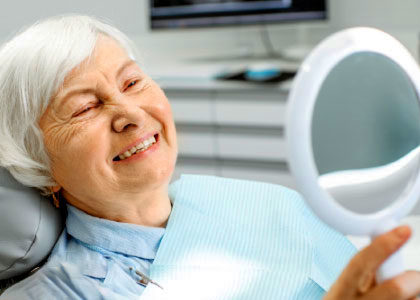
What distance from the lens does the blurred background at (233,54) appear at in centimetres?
293

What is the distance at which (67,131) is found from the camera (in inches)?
46.9

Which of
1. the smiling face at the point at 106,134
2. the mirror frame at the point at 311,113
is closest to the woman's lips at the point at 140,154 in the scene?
the smiling face at the point at 106,134

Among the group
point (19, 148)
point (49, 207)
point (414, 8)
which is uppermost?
point (19, 148)

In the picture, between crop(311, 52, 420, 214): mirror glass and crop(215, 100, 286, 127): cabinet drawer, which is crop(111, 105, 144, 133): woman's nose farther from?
crop(215, 100, 286, 127): cabinet drawer

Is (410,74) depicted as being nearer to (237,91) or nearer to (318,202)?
(318,202)

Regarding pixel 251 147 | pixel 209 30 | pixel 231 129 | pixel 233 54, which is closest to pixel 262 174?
pixel 251 147

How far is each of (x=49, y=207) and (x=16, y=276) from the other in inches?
5.8

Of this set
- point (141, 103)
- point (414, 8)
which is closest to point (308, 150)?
point (141, 103)

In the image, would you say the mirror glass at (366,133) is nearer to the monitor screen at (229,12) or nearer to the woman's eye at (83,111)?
the woman's eye at (83,111)

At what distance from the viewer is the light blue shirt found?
112cm

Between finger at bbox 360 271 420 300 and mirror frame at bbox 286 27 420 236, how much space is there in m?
0.06

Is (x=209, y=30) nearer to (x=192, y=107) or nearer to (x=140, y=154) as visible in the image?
(x=192, y=107)

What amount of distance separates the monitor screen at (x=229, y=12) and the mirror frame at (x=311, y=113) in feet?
8.26

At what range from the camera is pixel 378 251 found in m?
0.66
